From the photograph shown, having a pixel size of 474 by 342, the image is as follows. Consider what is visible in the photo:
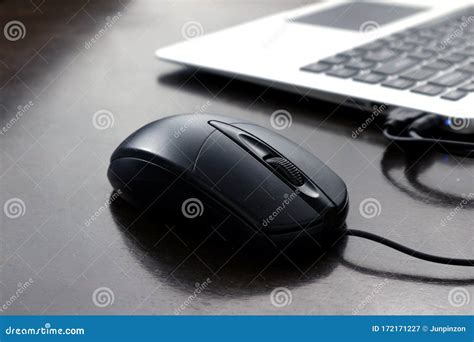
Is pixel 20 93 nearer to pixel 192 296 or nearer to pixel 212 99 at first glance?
pixel 212 99

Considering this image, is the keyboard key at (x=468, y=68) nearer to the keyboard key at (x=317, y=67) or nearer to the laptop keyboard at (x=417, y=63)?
the laptop keyboard at (x=417, y=63)

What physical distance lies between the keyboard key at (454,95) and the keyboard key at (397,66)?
3.4 inches

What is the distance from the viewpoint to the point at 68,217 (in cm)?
62

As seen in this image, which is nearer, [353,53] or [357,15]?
[353,53]

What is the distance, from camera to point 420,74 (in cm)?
83

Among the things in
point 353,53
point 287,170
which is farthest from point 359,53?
point 287,170

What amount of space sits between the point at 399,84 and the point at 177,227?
0.34 m

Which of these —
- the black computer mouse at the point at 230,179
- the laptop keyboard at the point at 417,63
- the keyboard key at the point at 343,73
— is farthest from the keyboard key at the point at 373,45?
the black computer mouse at the point at 230,179

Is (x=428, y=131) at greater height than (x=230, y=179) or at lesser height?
lesser

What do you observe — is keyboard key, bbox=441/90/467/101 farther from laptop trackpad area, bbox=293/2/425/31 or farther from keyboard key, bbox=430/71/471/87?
laptop trackpad area, bbox=293/2/425/31

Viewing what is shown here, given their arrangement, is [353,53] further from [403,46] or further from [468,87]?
[468,87]

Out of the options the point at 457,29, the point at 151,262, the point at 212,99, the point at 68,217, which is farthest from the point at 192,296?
the point at 457,29

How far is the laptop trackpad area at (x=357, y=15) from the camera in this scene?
1080 mm

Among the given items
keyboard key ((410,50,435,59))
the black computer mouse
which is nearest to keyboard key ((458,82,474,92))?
keyboard key ((410,50,435,59))
